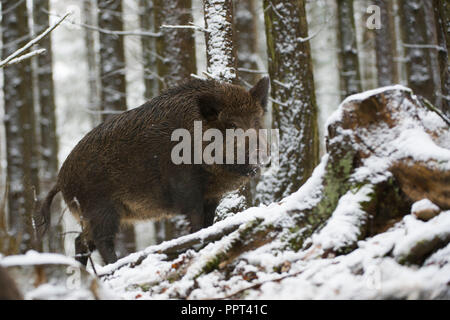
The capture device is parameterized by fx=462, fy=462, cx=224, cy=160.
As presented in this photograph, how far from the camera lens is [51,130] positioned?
13.2 meters

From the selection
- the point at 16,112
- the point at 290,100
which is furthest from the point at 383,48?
the point at 16,112

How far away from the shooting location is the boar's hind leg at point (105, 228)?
545cm

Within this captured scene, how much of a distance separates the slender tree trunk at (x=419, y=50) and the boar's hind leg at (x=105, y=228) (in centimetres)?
665

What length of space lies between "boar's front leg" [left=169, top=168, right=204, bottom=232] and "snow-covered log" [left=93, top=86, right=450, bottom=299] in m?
1.76

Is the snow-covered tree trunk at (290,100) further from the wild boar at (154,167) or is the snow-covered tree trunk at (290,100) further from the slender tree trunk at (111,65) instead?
the slender tree trunk at (111,65)

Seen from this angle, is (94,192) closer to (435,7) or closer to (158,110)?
(158,110)

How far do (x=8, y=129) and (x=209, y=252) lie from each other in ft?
32.1

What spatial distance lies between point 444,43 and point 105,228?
471 cm

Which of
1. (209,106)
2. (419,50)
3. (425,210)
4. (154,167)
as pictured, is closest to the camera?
(425,210)

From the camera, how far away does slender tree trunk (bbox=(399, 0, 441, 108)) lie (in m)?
9.60

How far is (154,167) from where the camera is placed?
5.37 meters

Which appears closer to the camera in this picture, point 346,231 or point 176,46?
point 346,231

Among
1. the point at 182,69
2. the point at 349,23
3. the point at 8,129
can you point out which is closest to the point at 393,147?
the point at 182,69

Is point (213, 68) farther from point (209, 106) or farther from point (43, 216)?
point (43, 216)
